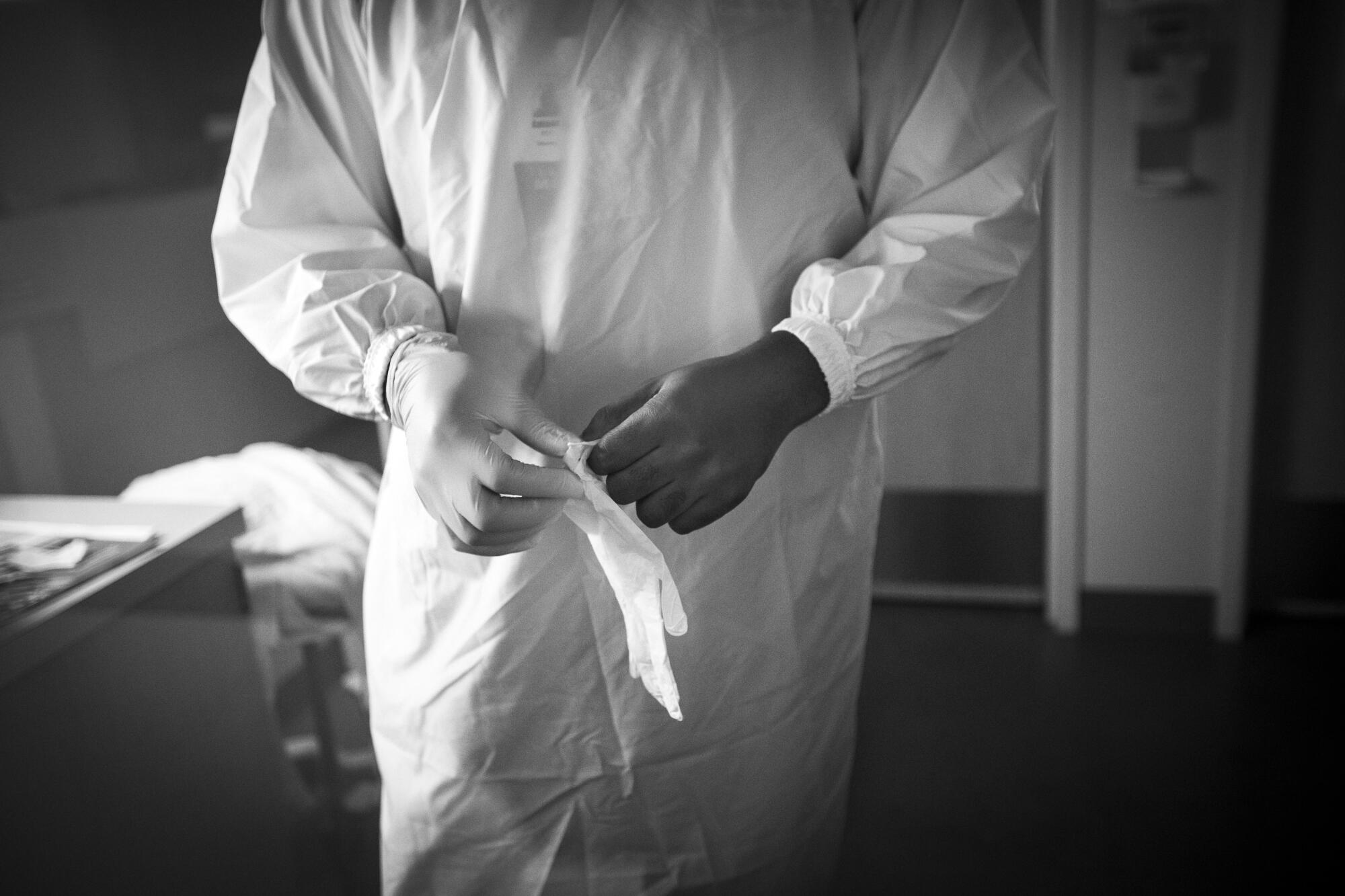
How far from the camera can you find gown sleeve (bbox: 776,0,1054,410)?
2.11 ft

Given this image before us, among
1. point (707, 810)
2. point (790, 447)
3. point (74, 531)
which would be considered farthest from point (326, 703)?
point (790, 447)

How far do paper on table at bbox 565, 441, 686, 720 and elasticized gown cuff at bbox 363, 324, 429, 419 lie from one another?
5.9 inches

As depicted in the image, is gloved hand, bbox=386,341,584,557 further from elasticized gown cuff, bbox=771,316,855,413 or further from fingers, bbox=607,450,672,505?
elasticized gown cuff, bbox=771,316,855,413

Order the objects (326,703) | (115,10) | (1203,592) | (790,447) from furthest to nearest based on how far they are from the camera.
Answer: (1203,592) → (326,703) → (115,10) → (790,447)

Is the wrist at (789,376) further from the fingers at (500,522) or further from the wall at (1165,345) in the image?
the wall at (1165,345)

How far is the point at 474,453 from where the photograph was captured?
600 mm

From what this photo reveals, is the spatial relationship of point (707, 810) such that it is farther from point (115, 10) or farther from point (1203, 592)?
point (1203, 592)

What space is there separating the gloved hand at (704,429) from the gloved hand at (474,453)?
0.03 m

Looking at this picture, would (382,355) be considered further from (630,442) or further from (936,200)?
(936,200)

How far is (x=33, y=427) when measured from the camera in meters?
0.90

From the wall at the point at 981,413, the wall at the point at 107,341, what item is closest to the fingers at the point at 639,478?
the wall at the point at 107,341

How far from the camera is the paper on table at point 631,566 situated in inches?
24.0

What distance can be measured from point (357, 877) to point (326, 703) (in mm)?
346

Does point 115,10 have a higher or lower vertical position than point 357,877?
higher
